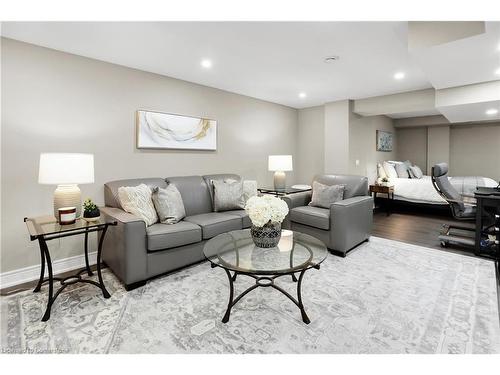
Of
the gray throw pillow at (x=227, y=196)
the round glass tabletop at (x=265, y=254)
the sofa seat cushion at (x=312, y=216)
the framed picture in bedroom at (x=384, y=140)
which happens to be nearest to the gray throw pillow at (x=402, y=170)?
the framed picture in bedroom at (x=384, y=140)

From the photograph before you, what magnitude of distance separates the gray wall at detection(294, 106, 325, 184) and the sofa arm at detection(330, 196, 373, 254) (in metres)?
2.16

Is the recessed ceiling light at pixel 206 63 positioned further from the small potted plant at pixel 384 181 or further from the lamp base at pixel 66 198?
the small potted plant at pixel 384 181

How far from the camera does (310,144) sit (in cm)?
549

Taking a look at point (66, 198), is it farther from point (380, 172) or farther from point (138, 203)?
point (380, 172)

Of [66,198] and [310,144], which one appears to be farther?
[310,144]

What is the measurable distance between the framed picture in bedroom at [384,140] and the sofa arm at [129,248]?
5.96 m

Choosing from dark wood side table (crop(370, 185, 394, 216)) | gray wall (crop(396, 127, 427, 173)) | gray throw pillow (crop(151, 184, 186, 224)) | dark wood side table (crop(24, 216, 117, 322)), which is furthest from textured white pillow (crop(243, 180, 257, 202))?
gray wall (crop(396, 127, 427, 173))

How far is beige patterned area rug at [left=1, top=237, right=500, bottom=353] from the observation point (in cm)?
158

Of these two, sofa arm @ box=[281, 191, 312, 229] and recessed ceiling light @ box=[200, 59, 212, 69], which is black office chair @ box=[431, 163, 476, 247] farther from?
recessed ceiling light @ box=[200, 59, 212, 69]

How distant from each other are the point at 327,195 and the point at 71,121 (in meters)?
3.16

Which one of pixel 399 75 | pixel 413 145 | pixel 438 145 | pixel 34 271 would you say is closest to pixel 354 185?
pixel 399 75

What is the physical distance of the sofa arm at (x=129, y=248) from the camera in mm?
2230
